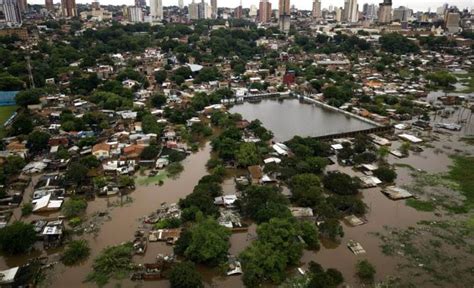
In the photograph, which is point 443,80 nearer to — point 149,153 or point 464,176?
point 464,176

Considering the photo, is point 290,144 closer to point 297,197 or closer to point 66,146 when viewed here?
point 297,197

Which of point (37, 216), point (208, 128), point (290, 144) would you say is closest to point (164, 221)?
point (37, 216)

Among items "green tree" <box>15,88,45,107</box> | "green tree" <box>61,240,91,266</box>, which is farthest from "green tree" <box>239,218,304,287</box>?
"green tree" <box>15,88,45,107</box>


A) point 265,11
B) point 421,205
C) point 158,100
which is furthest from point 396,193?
point 265,11

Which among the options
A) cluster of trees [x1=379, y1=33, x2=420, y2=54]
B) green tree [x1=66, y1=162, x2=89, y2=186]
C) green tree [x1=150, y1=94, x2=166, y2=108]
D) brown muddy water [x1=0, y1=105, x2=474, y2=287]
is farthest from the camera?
cluster of trees [x1=379, y1=33, x2=420, y2=54]

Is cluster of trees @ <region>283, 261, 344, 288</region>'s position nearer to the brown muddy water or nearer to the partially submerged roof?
the brown muddy water
